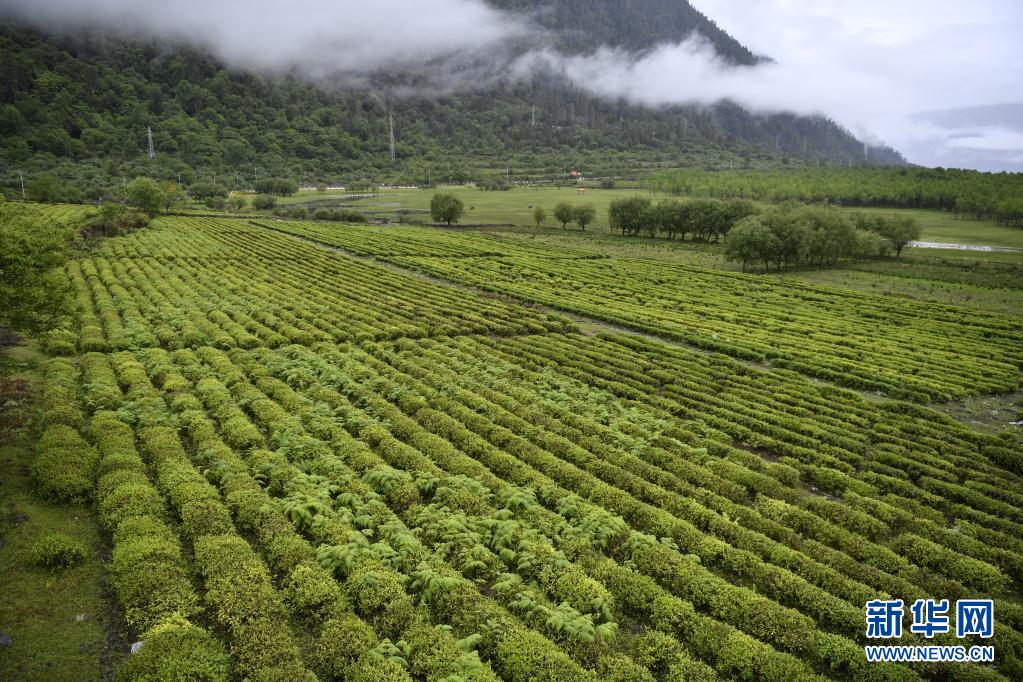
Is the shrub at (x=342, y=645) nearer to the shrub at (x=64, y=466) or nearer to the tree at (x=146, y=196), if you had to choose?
the shrub at (x=64, y=466)

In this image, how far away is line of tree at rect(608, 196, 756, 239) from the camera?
14050cm

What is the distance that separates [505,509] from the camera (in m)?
23.7

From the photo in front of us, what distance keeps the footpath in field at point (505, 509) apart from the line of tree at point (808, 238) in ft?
231

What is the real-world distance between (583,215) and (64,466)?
14480 centimetres

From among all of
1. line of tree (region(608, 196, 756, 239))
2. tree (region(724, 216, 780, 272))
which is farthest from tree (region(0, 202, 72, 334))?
line of tree (region(608, 196, 756, 239))

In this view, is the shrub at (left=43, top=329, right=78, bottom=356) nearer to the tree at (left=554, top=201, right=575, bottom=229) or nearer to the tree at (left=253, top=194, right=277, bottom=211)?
the tree at (left=554, top=201, right=575, bottom=229)

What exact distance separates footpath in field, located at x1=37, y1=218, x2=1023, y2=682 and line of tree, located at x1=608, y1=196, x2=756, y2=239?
10458 centimetres

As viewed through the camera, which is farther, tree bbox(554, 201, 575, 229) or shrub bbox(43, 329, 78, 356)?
tree bbox(554, 201, 575, 229)

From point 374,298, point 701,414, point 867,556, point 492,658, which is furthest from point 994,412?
point 374,298

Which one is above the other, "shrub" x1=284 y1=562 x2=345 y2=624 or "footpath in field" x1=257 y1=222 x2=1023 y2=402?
"footpath in field" x1=257 y1=222 x2=1023 y2=402

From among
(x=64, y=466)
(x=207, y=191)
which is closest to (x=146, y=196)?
(x=207, y=191)

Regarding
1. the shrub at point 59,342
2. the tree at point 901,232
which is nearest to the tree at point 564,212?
the tree at point 901,232

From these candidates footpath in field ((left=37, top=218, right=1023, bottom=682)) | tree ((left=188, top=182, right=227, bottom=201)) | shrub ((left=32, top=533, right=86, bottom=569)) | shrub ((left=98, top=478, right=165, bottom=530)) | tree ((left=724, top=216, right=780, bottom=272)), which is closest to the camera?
footpath in field ((left=37, top=218, right=1023, bottom=682))

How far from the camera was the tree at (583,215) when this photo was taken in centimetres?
15888
